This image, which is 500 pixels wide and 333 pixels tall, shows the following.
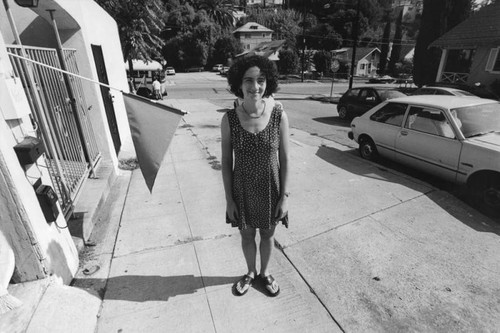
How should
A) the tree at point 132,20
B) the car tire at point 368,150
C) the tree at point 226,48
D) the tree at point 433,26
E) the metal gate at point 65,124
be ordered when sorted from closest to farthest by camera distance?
the metal gate at point 65,124 < the car tire at point 368,150 < the tree at point 132,20 < the tree at point 433,26 < the tree at point 226,48

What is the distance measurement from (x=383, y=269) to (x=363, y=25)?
65.0 meters

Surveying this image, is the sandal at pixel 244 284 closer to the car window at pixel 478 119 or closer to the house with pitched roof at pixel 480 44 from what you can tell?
the car window at pixel 478 119

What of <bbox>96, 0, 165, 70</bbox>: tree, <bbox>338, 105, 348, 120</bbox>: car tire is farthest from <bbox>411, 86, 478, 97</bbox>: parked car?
<bbox>96, 0, 165, 70</bbox>: tree

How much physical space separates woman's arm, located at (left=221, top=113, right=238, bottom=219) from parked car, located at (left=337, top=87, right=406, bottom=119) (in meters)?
9.38

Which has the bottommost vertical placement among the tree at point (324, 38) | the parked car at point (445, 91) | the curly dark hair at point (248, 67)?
the parked car at point (445, 91)

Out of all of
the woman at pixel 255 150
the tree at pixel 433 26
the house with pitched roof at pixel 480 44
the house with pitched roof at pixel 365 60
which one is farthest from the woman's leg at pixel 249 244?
the house with pitched roof at pixel 365 60

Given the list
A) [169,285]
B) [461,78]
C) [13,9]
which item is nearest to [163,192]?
[169,285]

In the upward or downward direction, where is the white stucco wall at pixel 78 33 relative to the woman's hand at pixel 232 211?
upward

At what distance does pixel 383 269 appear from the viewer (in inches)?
118

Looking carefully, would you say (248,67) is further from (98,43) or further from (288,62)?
(288,62)

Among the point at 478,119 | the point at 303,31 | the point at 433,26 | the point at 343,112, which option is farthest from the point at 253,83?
the point at 303,31

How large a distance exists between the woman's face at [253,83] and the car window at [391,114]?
4.27 meters

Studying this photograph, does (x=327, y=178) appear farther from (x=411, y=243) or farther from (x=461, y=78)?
(x=461, y=78)

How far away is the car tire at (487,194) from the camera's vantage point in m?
3.92
